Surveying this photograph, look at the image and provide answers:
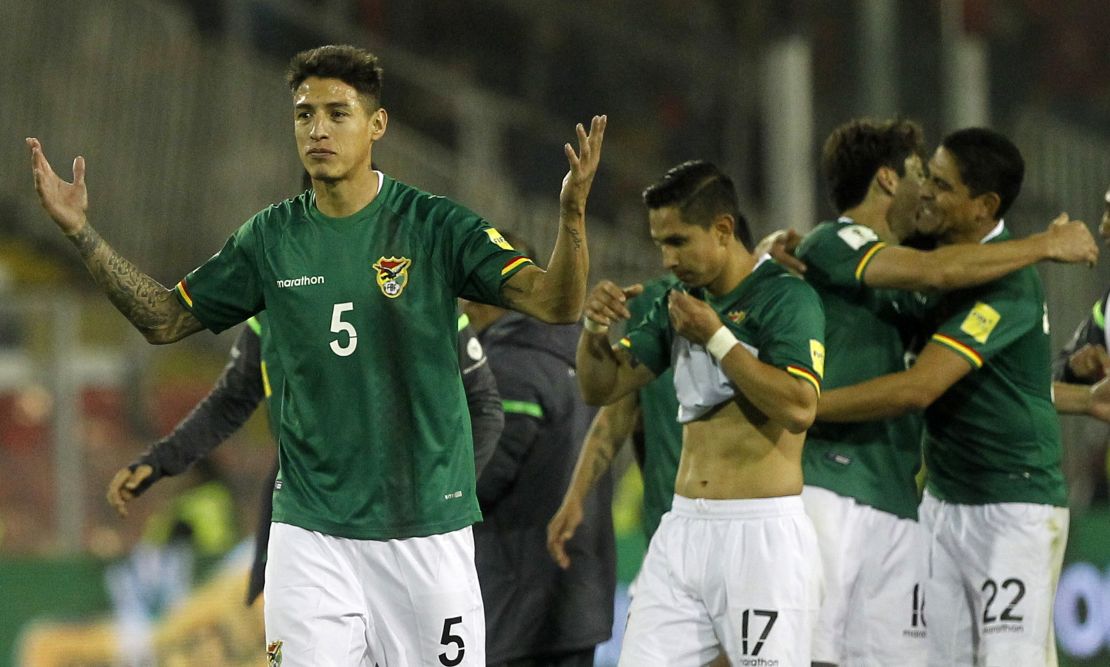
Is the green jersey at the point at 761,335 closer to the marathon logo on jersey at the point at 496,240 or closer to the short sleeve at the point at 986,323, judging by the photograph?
the short sleeve at the point at 986,323

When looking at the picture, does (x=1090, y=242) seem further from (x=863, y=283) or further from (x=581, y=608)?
(x=581, y=608)

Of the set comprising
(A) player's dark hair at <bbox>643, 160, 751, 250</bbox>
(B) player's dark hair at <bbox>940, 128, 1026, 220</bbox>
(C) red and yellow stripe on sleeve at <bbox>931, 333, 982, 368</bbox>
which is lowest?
(C) red and yellow stripe on sleeve at <bbox>931, 333, 982, 368</bbox>

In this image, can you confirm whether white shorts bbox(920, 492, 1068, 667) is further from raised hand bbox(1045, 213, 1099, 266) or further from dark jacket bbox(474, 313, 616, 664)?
dark jacket bbox(474, 313, 616, 664)

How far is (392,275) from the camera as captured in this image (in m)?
4.46

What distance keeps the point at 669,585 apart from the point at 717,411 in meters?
Result: 0.58

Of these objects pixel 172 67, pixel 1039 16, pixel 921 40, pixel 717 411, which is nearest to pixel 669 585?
pixel 717 411

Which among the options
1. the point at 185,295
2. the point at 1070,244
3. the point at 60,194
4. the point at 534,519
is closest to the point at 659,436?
the point at 534,519

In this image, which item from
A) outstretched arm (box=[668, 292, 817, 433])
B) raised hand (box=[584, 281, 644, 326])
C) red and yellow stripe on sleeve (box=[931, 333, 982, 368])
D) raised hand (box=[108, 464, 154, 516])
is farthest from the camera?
raised hand (box=[108, 464, 154, 516])

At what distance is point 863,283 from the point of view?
5543mm

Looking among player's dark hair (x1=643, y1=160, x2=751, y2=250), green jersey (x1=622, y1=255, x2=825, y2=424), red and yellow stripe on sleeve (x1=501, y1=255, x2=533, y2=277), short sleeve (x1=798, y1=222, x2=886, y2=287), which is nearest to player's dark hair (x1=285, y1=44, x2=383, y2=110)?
red and yellow stripe on sleeve (x1=501, y1=255, x2=533, y2=277)

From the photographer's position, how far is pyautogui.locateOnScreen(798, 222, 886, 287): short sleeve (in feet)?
18.1

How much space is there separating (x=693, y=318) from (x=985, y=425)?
4.15ft

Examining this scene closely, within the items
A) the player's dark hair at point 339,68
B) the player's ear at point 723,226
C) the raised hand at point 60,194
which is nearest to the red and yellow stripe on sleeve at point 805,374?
the player's ear at point 723,226

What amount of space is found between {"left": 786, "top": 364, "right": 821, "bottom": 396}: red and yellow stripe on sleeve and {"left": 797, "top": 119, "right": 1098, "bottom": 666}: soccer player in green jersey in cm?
58
